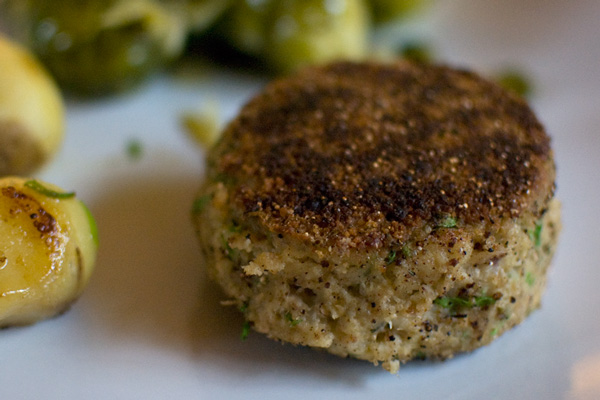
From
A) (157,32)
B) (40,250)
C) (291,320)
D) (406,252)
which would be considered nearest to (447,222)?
(406,252)

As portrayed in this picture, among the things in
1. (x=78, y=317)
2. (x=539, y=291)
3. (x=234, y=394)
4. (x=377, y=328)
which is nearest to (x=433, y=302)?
(x=377, y=328)

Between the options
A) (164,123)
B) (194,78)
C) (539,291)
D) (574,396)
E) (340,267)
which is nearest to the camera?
(340,267)

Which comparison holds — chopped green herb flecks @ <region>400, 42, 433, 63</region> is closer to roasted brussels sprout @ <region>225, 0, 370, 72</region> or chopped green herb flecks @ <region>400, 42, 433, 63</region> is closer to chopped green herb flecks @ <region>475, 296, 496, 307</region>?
roasted brussels sprout @ <region>225, 0, 370, 72</region>

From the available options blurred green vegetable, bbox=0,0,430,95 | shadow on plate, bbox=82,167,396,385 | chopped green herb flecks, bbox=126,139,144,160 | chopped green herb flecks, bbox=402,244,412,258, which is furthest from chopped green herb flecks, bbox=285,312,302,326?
blurred green vegetable, bbox=0,0,430,95

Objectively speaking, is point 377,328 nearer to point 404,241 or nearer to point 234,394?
point 404,241

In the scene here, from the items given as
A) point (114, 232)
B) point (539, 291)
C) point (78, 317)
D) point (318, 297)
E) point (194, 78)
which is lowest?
point (78, 317)

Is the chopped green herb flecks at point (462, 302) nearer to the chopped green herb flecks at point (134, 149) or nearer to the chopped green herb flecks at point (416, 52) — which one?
the chopped green herb flecks at point (134, 149)

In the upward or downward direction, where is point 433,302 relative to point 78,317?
upward

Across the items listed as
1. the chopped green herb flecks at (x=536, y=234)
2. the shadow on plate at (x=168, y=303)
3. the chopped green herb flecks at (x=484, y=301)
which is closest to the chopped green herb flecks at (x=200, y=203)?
the shadow on plate at (x=168, y=303)
